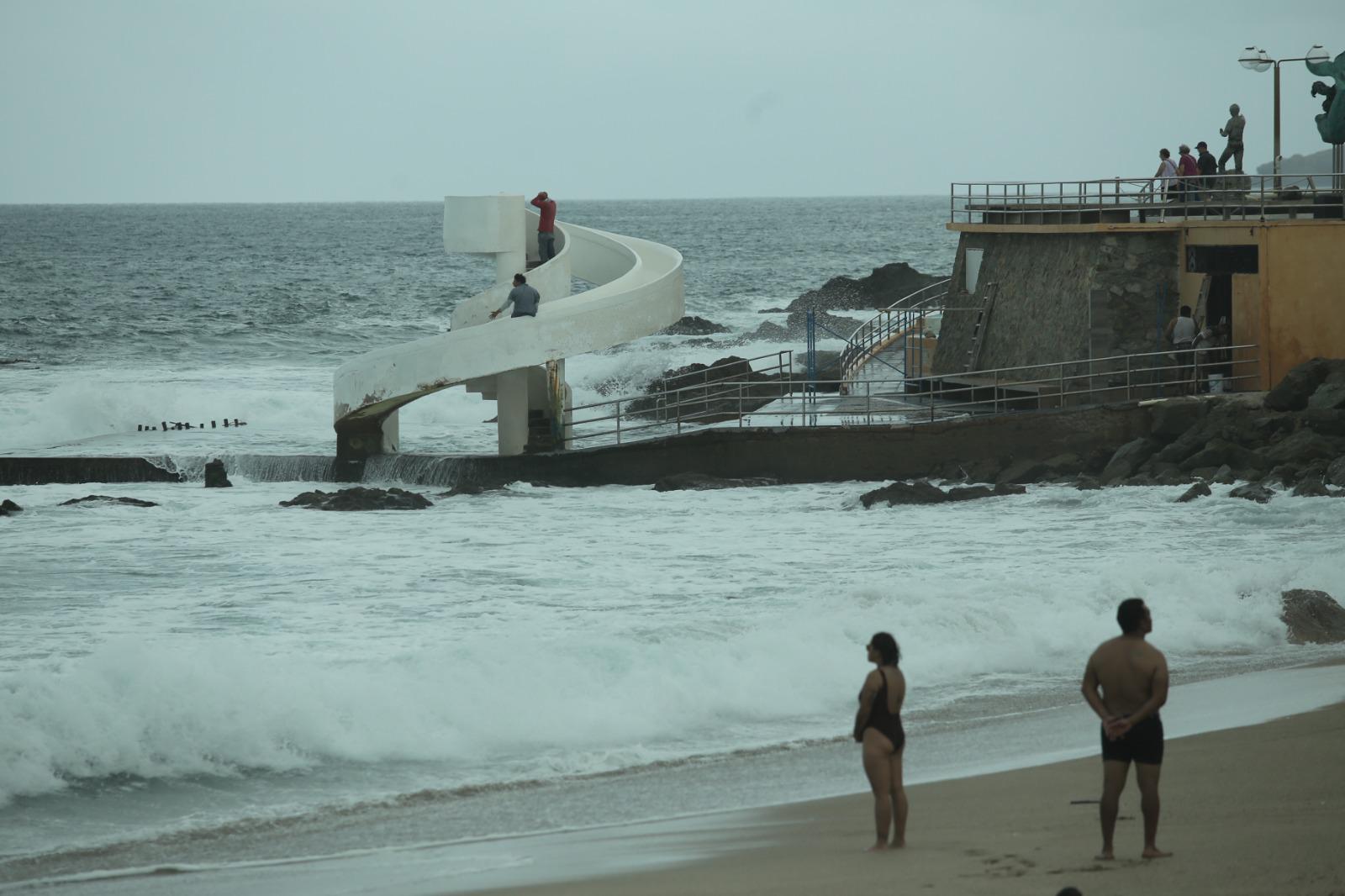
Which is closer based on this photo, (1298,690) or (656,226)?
(1298,690)

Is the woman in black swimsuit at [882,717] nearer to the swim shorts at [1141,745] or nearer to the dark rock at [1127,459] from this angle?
the swim shorts at [1141,745]

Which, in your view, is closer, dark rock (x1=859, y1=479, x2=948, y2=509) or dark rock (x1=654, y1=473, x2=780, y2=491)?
dark rock (x1=859, y1=479, x2=948, y2=509)

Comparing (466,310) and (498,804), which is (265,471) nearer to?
(466,310)

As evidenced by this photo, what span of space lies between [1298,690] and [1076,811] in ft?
13.0

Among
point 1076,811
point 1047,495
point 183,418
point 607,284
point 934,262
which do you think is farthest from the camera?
point 934,262

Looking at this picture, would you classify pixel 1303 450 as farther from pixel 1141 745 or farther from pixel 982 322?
pixel 1141 745

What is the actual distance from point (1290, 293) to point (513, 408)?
452 inches

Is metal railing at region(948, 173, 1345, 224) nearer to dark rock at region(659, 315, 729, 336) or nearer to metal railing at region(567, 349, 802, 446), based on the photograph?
metal railing at region(567, 349, 802, 446)

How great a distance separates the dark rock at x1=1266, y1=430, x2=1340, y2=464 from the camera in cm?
2184

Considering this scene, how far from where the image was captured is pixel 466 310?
981 inches

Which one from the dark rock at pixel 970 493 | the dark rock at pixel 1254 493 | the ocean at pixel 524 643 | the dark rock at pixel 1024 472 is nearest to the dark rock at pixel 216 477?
the ocean at pixel 524 643

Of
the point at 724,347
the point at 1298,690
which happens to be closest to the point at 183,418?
the point at 724,347

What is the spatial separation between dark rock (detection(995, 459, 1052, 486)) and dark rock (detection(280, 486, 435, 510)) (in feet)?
26.3

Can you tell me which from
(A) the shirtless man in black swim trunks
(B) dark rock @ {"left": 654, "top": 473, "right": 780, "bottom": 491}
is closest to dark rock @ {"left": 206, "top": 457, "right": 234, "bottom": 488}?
(B) dark rock @ {"left": 654, "top": 473, "right": 780, "bottom": 491}
